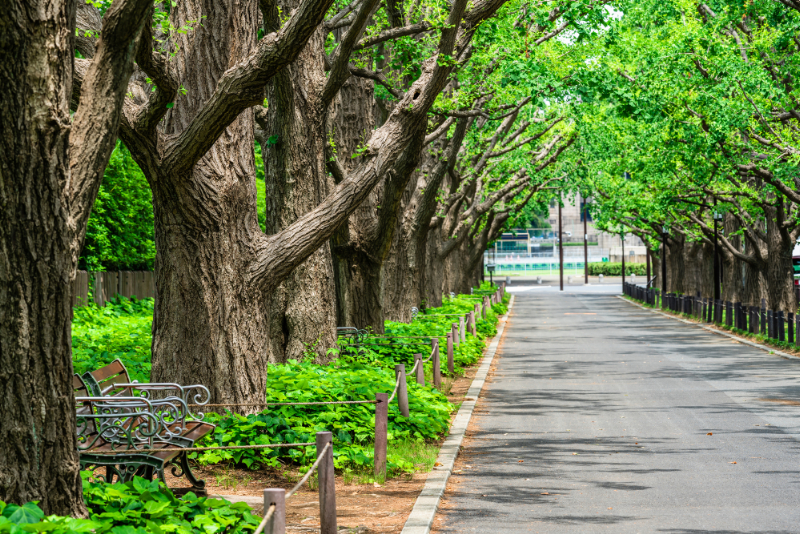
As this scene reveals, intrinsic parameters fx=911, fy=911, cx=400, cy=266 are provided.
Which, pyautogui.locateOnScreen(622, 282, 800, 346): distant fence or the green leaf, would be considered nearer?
the green leaf

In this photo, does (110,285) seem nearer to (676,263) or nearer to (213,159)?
(213,159)

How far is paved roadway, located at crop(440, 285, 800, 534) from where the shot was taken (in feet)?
23.5

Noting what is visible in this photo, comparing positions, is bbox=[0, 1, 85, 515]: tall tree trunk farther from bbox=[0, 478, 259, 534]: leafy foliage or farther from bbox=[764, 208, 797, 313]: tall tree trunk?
bbox=[764, 208, 797, 313]: tall tree trunk

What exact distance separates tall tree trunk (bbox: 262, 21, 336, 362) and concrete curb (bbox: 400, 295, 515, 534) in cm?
227

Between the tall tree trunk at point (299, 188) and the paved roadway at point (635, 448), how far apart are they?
270cm

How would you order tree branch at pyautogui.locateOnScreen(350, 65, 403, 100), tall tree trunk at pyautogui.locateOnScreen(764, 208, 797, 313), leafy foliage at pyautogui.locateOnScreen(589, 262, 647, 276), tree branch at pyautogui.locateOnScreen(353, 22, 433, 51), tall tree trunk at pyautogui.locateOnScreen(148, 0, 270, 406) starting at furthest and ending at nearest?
leafy foliage at pyautogui.locateOnScreen(589, 262, 647, 276) → tall tree trunk at pyautogui.locateOnScreen(764, 208, 797, 313) → tree branch at pyautogui.locateOnScreen(350, 65, 403, 100) → tree branch at pyautogui.locateOnScreen(353, 22, 433, 51) → tall tree trunk at pyautogui.locateOnScreen(148, 0, 270, 406)

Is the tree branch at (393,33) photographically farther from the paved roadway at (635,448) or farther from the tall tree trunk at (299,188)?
Result: the paved roadway at (635,448)

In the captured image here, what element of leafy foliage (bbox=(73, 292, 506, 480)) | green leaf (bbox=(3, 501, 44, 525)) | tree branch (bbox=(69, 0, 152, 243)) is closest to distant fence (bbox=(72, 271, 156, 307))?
leafy foliage (bbox=(73, 292, 506, 480))

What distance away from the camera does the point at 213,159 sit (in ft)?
29.9

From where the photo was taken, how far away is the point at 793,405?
13.3 m

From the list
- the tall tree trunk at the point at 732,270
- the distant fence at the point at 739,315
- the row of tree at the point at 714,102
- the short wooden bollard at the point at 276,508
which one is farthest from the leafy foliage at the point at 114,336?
the tall tree trunk at the point at 732,270

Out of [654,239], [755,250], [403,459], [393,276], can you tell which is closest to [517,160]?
[755,250]

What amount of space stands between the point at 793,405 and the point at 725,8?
11.9 meters

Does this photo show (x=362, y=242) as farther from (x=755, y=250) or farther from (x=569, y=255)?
(x=569, y=255)
